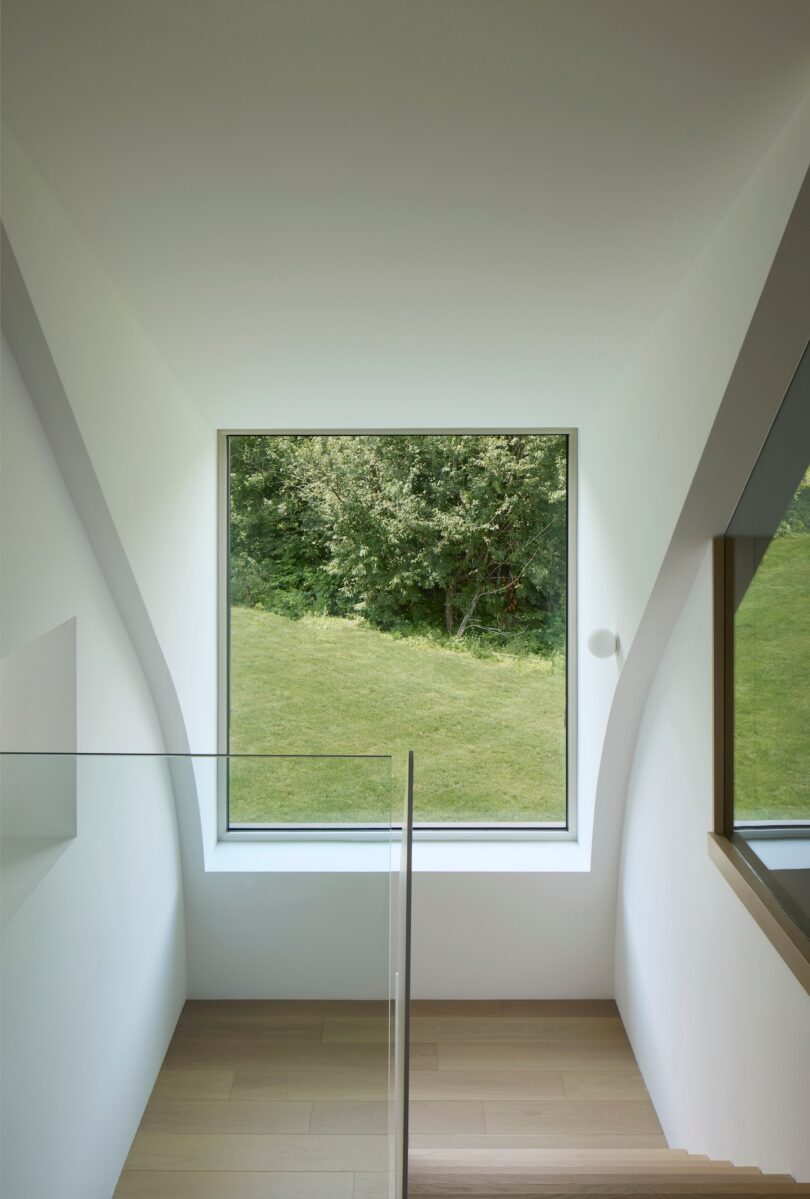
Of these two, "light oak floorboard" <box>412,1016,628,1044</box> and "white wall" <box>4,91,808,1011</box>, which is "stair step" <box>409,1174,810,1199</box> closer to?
"white wall" <box>4,91,808,1011</box>

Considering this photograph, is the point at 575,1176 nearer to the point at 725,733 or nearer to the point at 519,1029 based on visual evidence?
the point at 725,733

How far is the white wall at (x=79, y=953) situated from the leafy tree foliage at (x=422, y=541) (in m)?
2.13

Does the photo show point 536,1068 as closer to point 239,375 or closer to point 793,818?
point 793,818

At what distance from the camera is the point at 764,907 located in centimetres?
228

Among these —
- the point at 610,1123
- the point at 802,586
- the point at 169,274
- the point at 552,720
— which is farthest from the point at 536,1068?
the point at 169,274

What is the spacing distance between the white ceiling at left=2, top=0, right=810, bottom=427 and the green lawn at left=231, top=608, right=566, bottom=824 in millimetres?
1851

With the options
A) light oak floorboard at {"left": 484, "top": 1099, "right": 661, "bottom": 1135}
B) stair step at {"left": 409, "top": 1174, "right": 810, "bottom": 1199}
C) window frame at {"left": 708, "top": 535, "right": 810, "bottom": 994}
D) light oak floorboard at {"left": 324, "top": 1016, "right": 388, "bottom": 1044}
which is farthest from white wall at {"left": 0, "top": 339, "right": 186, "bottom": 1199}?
light oak floorboard at {"left": 484, "top": 1099, "right": 661, "bottom": 1135}

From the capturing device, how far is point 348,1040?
149cm

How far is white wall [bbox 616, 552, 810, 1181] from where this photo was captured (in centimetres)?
222

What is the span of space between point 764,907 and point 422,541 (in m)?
2.46

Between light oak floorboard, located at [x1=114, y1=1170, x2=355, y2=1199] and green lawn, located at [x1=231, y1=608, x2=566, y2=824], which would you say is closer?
light oak floorboard, located at [x1=114, y1=1170, x2=355, y2=1199]

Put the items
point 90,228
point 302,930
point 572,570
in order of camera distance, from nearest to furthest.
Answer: point 302,930
point 90,228
point 572,570

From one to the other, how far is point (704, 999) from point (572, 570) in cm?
210

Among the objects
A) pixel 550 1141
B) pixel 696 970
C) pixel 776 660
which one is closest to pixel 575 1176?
pixel 696 970
